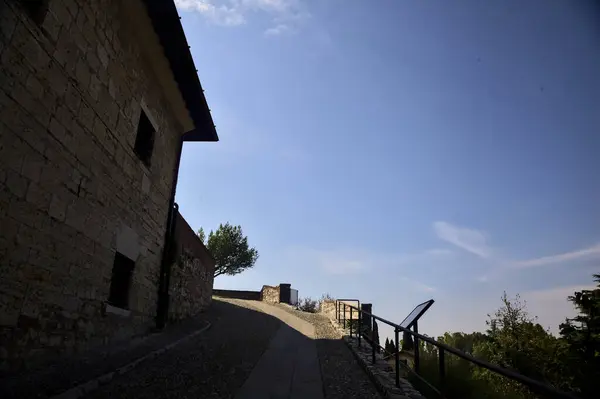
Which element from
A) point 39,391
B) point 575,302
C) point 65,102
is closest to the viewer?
point 39,391

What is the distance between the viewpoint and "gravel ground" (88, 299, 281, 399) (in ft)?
14.5

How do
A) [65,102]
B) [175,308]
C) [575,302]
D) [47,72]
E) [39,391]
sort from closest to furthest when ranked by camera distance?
[39,391] < [47,72] < [65,102] < [175,308] < [575,302]

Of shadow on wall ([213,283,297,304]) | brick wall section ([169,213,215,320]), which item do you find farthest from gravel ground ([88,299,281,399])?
shadow on wall ([213,283,297,304])

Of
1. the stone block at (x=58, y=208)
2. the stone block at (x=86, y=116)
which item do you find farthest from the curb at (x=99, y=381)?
the stone block at (x=86, y=116)

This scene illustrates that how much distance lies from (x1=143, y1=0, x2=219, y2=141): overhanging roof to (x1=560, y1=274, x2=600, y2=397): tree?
43.0 ft

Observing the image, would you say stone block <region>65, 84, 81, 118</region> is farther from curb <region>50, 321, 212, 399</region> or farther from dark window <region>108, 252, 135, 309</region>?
curb <region>50, 321, 212, 399</region>

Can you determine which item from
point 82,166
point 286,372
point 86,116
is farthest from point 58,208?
point 286,372

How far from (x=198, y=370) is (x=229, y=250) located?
2771 cm

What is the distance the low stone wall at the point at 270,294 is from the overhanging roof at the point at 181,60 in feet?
52.2

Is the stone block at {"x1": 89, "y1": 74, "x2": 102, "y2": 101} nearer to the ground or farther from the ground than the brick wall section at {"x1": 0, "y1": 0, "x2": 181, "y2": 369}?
farther from the ground

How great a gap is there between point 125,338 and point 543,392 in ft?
20.8

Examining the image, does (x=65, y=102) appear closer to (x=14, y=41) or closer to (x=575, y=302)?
(x=14, y=41)

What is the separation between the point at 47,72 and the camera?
426 cm

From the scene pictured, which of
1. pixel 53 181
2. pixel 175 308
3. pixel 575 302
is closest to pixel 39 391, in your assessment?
pixel 53 181
